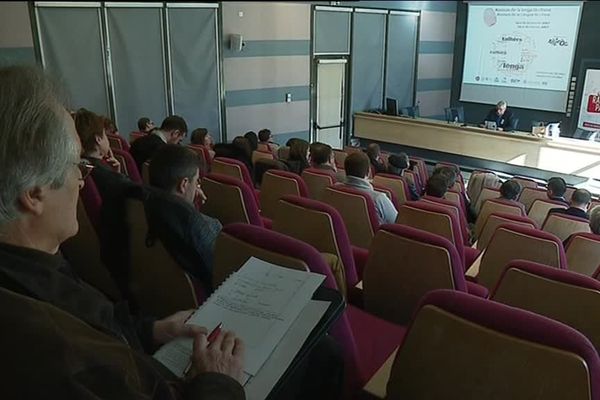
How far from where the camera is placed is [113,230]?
2.26 m

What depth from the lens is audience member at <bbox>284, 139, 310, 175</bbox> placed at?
202 inches

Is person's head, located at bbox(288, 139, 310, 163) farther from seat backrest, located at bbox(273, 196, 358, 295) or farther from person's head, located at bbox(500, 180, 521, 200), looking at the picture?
seat backrest, located at bbox(273, 196, 358, 295)

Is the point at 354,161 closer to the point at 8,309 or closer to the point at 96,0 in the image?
the point at 8,309

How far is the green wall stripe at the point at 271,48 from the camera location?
796cm

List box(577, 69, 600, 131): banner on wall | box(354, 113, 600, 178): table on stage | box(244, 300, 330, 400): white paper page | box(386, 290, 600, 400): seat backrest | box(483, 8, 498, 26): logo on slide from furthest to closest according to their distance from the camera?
box(483, 8, 498, 26): logo on slide < box(577, 69, 600, 131): banner on wall < box(354, 113, 600, 178): table on stage < box(386, 290, 600, 400): seat backrest < box(244, 300, 330, 400): white paper page

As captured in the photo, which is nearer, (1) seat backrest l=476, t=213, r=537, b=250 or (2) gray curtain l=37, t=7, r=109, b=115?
(1) seat backrest l=476, t=213, r=537, b=250

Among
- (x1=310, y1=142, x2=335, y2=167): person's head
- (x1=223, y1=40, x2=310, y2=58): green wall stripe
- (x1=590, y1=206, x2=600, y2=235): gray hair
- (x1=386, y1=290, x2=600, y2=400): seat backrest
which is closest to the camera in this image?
(x1=386, y1=290, x2=600, y2=400): seat backrest

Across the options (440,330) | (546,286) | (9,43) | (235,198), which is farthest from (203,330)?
(9,43)

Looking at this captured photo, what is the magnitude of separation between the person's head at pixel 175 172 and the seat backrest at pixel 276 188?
121 centimetres

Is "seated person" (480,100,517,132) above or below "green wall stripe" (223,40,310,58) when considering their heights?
below

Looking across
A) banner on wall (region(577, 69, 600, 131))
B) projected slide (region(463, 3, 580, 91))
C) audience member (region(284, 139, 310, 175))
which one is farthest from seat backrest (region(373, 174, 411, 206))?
projected slide (region(463, 3, 580, 91))

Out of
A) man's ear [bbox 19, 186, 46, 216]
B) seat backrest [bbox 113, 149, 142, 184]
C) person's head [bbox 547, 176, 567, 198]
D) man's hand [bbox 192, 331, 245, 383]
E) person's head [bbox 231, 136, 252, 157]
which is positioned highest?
man's ear [bbox 19, 186, 46, 216]

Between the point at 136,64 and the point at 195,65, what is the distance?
921 mm

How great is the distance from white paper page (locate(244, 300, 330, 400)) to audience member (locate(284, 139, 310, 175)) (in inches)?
157
